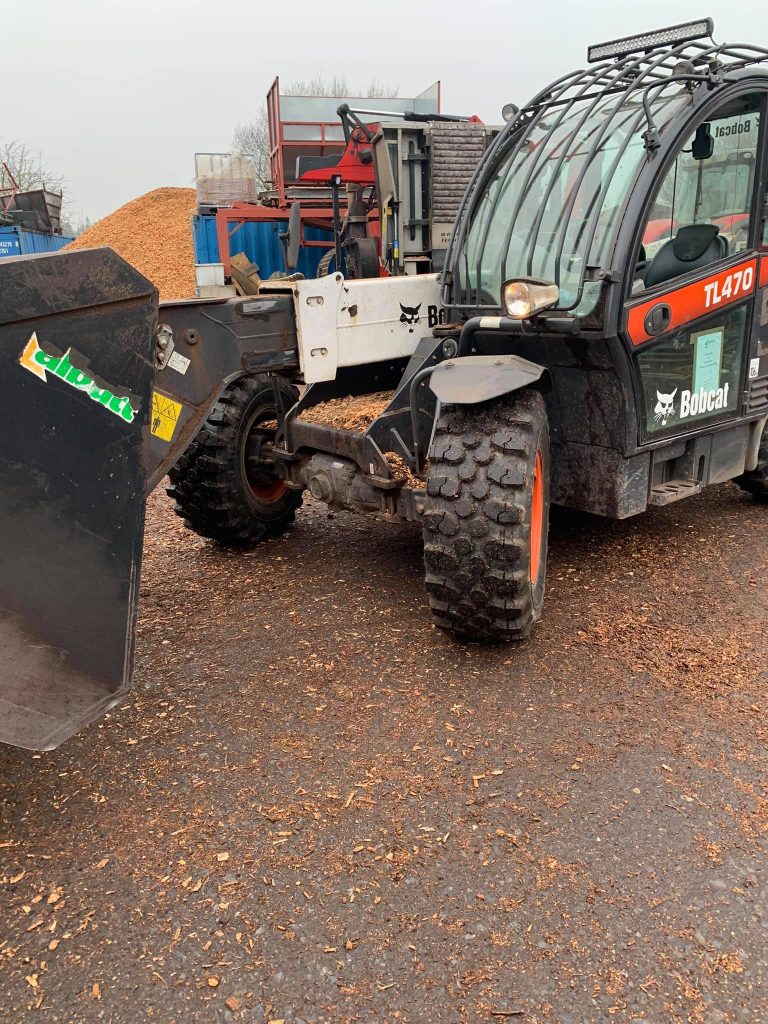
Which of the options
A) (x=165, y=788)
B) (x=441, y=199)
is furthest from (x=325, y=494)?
(x=441, y=199)

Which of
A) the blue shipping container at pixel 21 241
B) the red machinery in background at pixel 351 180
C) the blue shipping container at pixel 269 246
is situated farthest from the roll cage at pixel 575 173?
the blue shipping container at pixel 21 241

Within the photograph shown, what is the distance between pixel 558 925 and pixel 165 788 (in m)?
1.24

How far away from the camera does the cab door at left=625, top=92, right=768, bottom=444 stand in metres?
3.71

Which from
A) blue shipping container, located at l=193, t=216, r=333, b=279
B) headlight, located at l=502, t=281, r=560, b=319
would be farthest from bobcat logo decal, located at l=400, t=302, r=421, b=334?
blue shipping container, located at l=193, t=216, r=333, b=279

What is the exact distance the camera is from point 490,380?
3.25 meters

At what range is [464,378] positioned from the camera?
3307 millimetres

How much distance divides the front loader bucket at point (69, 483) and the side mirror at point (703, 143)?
8.63ft

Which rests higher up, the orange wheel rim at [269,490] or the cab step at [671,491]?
the cab step at [671,491]

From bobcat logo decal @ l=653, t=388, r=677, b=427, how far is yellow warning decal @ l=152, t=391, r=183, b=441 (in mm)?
2049

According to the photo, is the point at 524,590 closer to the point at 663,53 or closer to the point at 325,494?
the point at 325,494

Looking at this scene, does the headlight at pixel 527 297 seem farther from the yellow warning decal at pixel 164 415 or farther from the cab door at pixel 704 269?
the yellow warning decal at pixel 164 415

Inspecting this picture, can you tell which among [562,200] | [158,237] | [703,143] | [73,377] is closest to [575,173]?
[562,200]

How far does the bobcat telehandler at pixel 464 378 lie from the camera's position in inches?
92.0

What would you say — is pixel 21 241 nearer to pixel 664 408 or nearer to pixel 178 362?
pixel 178 362
